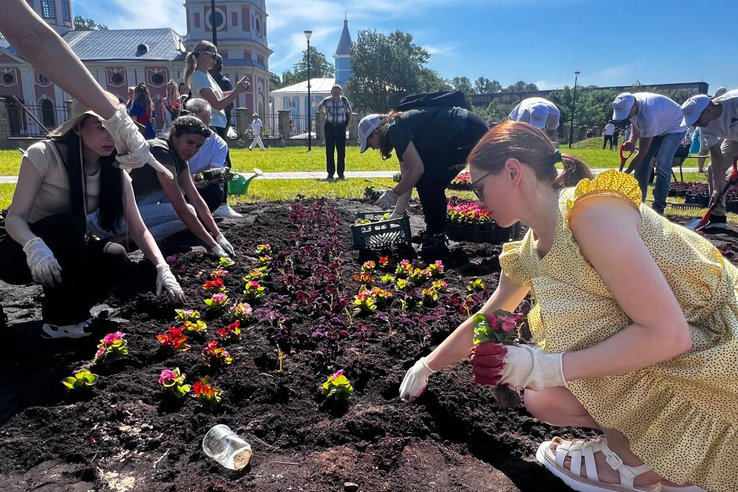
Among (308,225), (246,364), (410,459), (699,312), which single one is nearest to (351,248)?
(308,225)

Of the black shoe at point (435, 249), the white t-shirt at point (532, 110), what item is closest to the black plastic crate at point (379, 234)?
the black shoe at point (435, 249)

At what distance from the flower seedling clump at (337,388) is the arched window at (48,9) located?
57.1 meters

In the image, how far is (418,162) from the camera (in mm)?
4473

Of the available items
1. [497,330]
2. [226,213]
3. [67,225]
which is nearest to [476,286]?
[497,330]

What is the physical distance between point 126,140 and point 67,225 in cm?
59

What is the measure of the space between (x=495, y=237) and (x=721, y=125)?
341cm

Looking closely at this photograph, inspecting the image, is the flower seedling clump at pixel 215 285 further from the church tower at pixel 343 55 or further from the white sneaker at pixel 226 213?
the church tower at pixel 343 55

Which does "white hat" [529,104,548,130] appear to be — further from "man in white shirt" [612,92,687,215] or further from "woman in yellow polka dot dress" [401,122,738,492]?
"woman in yellow polka dot dress" [401,122,738,492]

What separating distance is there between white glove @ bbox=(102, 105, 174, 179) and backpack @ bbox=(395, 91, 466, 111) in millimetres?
2567

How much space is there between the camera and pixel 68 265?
2.89 m

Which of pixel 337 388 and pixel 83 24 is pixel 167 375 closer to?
pixel 337 388

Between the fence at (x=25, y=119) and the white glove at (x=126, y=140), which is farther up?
the fence at (x=25, y=119)

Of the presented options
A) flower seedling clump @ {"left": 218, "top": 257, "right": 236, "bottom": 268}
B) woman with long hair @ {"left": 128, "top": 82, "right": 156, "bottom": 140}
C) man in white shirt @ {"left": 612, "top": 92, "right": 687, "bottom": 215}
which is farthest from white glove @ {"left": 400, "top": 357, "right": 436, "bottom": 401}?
woman with long hair @ {"left": 128, "top": 82, "right": 156, "bottom": 140}

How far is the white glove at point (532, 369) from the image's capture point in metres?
1.54
